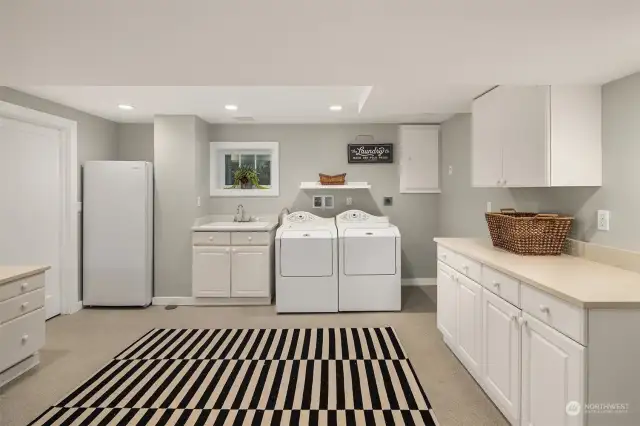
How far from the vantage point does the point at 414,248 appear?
5363mm

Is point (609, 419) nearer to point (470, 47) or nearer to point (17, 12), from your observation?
point (470, 47)

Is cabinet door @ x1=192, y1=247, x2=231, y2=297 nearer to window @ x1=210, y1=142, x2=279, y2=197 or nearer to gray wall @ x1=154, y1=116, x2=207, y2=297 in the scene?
gray wall @ x1=154, y1=116, x2=207, y2=297

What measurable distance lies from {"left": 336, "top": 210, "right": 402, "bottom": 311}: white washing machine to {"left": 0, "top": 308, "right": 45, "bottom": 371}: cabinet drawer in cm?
266

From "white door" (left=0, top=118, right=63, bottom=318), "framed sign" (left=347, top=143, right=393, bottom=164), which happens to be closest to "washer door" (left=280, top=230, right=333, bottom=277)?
"framed sign" (left=347, top=143, right=393, bottom=164)

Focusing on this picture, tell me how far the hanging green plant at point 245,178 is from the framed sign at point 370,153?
1.25 meters

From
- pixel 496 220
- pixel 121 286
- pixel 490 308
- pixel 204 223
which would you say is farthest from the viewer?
pixel 204 223

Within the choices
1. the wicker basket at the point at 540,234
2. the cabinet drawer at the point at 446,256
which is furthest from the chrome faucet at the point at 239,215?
the wicker basket at the point at 540,234

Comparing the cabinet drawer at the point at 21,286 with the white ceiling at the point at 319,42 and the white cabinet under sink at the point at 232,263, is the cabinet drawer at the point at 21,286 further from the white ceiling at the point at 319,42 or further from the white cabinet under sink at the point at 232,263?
the white cabinet under sink at the point at 232,263

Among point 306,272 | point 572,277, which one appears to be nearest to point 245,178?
point 306,272

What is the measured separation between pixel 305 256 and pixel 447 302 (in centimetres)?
162

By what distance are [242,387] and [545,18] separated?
8.47 ft

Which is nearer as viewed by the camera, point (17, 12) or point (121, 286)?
point (17, 12)

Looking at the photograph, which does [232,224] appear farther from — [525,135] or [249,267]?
[525,135]

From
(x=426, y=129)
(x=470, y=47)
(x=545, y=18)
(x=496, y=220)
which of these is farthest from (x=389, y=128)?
(x=545, y=18)
